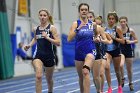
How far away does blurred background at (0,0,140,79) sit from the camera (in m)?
21.7

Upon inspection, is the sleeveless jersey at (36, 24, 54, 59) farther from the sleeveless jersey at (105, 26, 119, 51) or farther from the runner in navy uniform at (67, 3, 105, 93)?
the sleeveless jersey at (105, 26, 119, 51)

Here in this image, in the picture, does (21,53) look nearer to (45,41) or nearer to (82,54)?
(45,41)

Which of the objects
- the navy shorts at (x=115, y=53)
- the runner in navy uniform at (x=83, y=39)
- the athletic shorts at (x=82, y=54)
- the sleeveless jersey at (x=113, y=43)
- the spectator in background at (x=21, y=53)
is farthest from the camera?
the spectator in background at (x=21, y=53)

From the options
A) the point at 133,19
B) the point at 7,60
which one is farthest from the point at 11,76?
the point at 133,19

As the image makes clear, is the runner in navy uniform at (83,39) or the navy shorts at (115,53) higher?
the runner in navy uniform at (83,39)

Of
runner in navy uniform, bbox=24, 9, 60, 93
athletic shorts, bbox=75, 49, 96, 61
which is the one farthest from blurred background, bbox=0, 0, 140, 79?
athletic shorts, bbox=75, 49, 96, 61

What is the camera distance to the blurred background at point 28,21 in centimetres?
2167

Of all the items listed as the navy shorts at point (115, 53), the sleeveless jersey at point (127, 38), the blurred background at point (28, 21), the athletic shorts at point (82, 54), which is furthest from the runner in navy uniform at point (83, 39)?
the blurred background at point (28, 21)

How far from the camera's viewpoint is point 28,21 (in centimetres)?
2622

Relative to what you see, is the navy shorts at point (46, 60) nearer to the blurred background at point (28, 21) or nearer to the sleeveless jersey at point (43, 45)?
the sleeveless jersey at point (43, 45)

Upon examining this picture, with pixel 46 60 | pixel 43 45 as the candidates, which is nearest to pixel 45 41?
pixel 43 45

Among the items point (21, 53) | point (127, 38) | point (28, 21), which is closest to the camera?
point (127, 38)

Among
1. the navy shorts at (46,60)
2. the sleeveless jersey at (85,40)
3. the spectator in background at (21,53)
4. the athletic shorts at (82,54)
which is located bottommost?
the spectator in background at (21,53)

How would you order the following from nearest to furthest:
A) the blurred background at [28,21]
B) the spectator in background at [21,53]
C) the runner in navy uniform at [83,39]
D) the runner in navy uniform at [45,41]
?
the runner in navy uniform at [83,39] < the runner in navy uniform at [45,41] < the blurred background at [28,21] < the spectator in background at [21,53]
